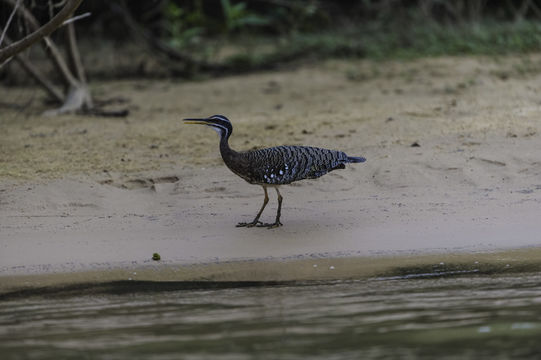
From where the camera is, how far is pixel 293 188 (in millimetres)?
7746

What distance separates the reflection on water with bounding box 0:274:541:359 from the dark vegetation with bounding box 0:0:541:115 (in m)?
6.21

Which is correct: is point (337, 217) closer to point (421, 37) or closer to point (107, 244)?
point (107, 244)

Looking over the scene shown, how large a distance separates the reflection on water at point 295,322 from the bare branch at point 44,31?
241 centimetres

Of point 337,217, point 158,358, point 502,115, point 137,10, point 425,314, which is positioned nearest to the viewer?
point 158,358

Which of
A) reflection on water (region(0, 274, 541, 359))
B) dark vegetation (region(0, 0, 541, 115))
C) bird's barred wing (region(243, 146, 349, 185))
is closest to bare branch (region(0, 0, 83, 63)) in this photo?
bird's barred wing (region(243, 146, 349, 185))

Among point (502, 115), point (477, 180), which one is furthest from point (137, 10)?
point (477, 180)

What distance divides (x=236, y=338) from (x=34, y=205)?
10.0 ft

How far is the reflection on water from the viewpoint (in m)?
4.82

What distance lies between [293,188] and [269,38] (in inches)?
362

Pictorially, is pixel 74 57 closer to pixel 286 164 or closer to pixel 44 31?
pixel 44 31

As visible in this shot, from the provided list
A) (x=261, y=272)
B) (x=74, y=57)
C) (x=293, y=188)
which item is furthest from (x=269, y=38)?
(x=261, y=272)

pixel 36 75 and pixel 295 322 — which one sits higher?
pixel 36 75

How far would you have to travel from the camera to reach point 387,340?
4957 mm

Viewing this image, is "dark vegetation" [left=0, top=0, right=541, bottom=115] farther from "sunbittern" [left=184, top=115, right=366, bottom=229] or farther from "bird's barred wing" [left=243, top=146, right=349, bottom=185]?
"bird's barred wing" [left=243, top=146, right=349, bottom=185]
